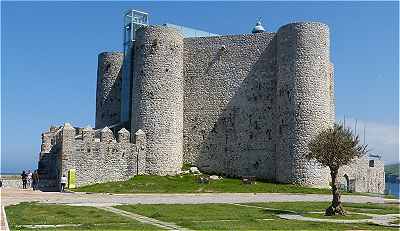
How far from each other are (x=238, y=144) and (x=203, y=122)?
3.51 metres

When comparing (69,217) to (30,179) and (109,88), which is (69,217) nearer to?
(30,179)

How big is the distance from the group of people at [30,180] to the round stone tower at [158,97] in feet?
29.6

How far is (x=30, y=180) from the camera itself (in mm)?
36406

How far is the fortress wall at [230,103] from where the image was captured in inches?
1743

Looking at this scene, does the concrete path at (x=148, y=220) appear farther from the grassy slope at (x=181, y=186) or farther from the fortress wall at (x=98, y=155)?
the fortress wall at (x=98, y=155)

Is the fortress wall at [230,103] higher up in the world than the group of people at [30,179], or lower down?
higher up

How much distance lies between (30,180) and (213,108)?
16.4 metres

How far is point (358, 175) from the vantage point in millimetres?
52844

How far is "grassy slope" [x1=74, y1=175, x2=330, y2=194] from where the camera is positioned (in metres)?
34.7

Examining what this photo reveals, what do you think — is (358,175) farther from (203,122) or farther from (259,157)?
(203,122)

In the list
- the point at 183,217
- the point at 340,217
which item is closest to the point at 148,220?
the point at 183,217

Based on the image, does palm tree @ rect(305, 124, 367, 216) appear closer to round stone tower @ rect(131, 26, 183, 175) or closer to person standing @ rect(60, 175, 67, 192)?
person standing @ rect(60, 175, 67, 192)

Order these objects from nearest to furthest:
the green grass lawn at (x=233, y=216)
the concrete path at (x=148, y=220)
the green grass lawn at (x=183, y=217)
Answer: the concrete path at (x=148, y=220)
the green grass lawn at (x=183, y=217)
the green grass lawn at (x=233, y=216)

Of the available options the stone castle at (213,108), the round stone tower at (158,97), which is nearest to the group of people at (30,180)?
the stone castle at (213,108)
